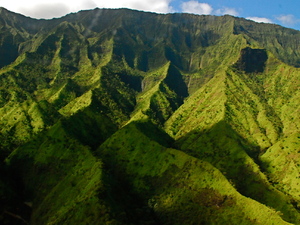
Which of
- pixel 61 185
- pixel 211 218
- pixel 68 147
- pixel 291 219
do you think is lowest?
pixel 291 219

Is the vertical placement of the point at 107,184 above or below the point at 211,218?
above

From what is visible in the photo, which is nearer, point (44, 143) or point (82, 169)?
point (82, 169)

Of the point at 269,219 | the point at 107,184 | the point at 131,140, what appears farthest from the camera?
the point at 131,140

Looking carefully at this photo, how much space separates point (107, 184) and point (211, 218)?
47875 mm

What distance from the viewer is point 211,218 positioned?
127688 millimetres

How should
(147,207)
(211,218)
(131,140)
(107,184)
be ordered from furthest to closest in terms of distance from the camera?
(131,140), (147,207), (107,184), (211,218)

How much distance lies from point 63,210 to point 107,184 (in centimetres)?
2149

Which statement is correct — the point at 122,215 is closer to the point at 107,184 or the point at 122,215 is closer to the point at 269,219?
the point at 107,184

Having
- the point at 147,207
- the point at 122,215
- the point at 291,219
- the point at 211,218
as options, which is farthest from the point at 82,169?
the point at 291,219

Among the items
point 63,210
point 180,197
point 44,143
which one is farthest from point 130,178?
point 44,143

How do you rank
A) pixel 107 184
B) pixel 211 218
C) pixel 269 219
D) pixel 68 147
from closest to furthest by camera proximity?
pixel 269 219, pixel 211 218, pixel 107 184, pixel 68 147

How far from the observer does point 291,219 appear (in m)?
162

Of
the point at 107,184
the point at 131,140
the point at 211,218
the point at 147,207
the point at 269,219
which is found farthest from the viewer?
the point at 131,140

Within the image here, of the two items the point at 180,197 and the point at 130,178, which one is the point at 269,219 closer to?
the point at 180,197
